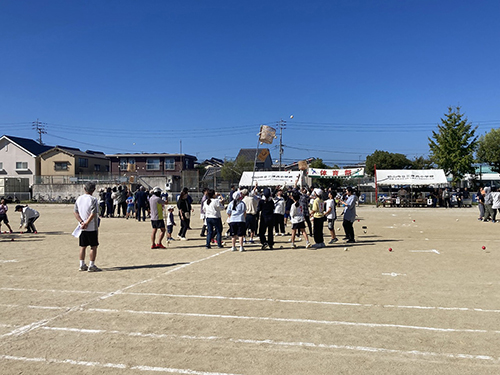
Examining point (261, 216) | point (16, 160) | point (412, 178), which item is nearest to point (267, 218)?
point (261, 216)

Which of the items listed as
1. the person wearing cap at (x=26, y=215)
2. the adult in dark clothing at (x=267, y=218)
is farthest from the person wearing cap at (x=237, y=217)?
the person wearing cap at (x=26, y=215)

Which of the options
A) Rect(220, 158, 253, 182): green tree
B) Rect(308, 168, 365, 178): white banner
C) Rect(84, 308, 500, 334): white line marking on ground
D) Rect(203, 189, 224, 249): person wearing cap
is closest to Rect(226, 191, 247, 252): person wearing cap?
Rect(203, 189, 224, 249): person wearing cap

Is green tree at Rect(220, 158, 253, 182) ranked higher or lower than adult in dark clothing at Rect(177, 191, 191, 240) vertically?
higher

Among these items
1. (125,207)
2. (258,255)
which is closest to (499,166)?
(125,207)

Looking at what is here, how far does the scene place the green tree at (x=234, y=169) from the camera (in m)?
60.7

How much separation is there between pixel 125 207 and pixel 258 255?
16069 millimetres

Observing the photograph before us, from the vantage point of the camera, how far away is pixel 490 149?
50625 millimetres

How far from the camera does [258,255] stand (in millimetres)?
10906

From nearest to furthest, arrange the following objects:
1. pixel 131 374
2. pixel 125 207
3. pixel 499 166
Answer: pixel 131 374 < pixel 125 207 < pixel 499 166

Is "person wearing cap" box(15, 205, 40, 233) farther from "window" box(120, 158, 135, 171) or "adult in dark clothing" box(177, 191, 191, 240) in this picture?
"window" box(120, 158, 135, 171)

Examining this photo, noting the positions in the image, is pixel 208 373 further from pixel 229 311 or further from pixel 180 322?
pixel 229 311

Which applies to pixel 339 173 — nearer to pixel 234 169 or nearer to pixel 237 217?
pixel 234 169

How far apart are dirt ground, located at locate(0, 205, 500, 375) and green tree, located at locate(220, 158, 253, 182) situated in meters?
49.5

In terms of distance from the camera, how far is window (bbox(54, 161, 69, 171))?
58.3 meters
